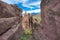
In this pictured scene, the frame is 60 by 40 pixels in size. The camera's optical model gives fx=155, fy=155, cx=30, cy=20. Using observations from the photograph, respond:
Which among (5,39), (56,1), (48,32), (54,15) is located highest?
(56,1)

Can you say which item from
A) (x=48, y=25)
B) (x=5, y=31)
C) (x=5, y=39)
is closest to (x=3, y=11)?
(x=5, y=31)

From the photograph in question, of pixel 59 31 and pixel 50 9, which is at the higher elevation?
pixel 50 9

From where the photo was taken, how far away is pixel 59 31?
9.02 feet

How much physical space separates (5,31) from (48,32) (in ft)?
4.61

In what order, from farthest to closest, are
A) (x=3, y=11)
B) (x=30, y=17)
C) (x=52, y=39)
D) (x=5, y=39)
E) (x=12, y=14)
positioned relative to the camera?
1. (x=30, y=17)
2. (x=12, y=14)
3. (x=3, y=11)
4. (x=5, y=39)
5. (x=52, y=39)

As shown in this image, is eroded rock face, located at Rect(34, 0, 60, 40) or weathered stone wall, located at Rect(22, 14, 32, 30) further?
weathered stone wall, located at Rect(22, 14, 32, 30)

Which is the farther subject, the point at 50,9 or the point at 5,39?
the point at 5,39

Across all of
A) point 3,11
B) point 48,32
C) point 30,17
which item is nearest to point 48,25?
point 48,32

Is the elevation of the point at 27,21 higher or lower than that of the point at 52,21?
lower

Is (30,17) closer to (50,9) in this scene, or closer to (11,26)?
(11,26)

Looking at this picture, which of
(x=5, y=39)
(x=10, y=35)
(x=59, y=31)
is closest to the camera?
(x=59, y=31)

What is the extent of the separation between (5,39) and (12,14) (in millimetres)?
1673

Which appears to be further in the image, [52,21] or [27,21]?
[27,21]

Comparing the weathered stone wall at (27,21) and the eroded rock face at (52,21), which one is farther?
the weathered stone wall at (27,21)
